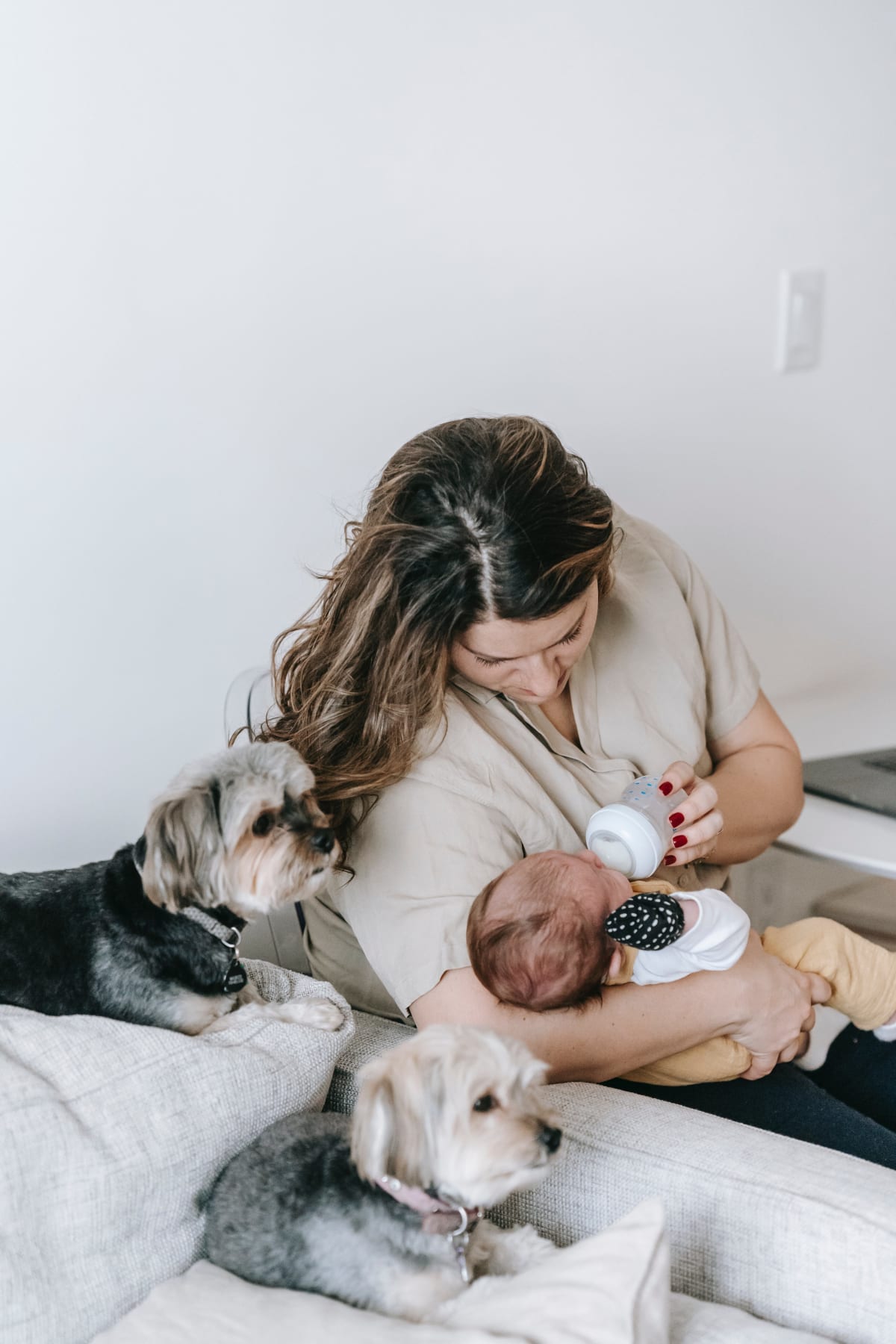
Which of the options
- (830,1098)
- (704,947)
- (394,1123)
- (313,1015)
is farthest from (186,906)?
(830,1098)

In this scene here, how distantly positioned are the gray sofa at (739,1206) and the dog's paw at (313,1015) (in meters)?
0.23

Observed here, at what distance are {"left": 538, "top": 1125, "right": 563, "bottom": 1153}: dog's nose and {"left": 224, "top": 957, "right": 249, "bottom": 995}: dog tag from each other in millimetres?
364

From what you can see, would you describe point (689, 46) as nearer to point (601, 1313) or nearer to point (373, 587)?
point (373, 587)

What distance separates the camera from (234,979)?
3.82 ft

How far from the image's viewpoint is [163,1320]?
36.6 inches

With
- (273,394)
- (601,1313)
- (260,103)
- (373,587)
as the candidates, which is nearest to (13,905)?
(373,587)

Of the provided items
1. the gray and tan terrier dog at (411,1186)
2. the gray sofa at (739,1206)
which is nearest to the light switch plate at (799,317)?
the gray sofa at (739,1206)

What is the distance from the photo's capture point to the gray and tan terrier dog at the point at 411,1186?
92cm

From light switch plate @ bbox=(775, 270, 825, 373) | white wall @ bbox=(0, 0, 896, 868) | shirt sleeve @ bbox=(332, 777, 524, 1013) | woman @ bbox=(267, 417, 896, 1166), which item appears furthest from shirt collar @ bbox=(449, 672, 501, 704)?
light switch plate @ bbox=(775, 270, 825, 373)

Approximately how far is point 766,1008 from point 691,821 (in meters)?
0.22

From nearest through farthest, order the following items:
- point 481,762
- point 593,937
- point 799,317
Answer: point 593,937 < point 481,762 < point 799,317

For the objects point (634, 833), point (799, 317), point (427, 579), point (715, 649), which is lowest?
point (634, 833)

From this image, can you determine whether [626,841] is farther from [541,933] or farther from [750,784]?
[750,784]

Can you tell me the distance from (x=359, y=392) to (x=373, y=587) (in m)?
0.56
